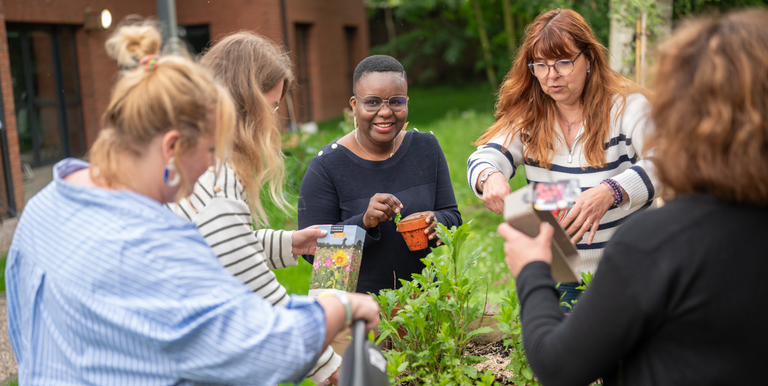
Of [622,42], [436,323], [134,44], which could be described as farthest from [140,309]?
[622,42]

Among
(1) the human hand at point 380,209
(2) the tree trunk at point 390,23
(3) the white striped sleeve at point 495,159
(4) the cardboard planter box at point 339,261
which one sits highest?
(2) the tree trunk at point 390,23

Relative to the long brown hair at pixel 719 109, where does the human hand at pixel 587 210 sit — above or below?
below

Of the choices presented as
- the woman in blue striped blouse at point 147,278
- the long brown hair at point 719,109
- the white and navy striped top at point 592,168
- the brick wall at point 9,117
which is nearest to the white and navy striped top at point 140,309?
the woman in blue striped blouse at point 147,278

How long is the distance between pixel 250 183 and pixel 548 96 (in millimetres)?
1361

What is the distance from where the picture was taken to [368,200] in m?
2.62

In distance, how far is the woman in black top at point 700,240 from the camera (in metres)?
1.08

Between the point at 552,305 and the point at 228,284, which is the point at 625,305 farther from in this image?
the point at 228,284

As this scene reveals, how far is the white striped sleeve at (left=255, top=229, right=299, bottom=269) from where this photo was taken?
228 centimetres

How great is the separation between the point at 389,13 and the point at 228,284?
27588 millimetres

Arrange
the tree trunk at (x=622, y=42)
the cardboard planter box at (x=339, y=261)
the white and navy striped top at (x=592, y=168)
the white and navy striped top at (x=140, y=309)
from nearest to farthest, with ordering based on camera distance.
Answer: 1. the white and navy striped top at (x=140, y=309)
2. the cardboard planter box at (x=339, y=261)
3. the white and navy striped top at (x=592, y=168)
4. the tree trunk at (x=622, y=42)

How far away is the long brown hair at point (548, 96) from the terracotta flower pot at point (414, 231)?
1.56ft

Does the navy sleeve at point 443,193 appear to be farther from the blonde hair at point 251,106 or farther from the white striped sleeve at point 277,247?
the blonde hair at point 251,106

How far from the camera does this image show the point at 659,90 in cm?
120

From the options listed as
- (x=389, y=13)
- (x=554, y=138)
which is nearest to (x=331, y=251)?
(x=554, y=138)
